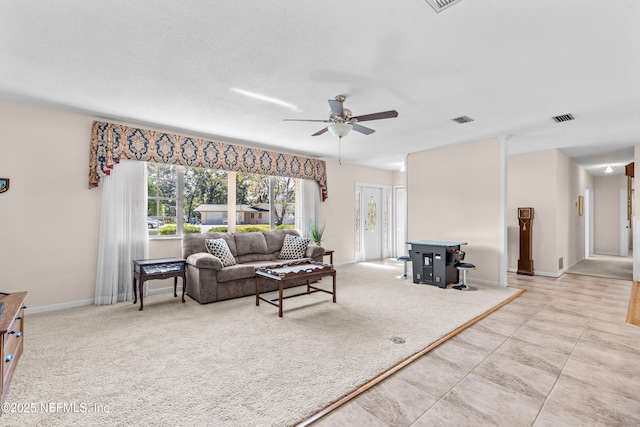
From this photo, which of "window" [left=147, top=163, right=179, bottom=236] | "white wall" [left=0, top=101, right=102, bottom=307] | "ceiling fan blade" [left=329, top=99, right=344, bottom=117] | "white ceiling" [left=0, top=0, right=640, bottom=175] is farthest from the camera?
"window" [left=147, top=163, right=179, bottom=236]

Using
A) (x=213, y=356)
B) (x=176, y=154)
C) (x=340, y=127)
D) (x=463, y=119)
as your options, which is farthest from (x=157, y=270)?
(x=463, y=119)

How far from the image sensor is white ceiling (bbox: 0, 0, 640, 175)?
2014mm

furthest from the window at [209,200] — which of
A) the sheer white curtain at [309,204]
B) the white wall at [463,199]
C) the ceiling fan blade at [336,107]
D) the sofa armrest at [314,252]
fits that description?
the ceiling fan blade at [336,107]

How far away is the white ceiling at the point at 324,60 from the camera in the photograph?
2014mm

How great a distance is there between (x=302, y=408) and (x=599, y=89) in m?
4.12

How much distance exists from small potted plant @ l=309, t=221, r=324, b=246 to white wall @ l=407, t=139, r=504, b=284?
1936 millimetres

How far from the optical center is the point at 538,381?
7.29ft

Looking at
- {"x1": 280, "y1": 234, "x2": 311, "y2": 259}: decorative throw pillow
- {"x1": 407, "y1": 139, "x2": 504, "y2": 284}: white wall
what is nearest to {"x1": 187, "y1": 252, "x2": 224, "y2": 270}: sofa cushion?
{"x1": 280, "y1": 234, "x2": 311, "y2": 259}: decorative throw pillow

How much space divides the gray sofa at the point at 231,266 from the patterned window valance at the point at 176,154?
121 centimetres

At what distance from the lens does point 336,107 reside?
308 centimetres

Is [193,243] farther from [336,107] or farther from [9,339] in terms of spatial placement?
[336,107]

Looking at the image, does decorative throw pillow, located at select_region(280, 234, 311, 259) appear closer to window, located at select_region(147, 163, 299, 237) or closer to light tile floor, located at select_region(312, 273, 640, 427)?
window, located at select_region(147, 163, 299, 237)

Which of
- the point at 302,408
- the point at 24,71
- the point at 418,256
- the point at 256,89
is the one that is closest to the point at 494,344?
the point at 302,408

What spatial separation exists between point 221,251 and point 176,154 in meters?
1.65
